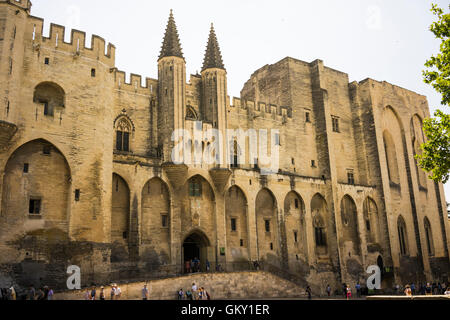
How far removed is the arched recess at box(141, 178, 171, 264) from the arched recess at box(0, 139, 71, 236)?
18.4 feet

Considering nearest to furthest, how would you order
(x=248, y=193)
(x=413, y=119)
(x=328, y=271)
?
(x=248, y=193), (x=328, y=271), (x=413, y=119)

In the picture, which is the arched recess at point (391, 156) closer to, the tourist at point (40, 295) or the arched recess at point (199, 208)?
the arched recess at point (199, 208)

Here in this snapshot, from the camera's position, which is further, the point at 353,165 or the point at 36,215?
the point at 353,165

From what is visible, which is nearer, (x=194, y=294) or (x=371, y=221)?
(x=194, y=294)

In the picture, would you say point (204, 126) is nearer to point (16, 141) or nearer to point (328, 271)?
point (16, 141)

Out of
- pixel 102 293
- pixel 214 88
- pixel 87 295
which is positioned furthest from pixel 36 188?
pixel 214 88

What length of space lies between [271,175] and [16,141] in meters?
18.6

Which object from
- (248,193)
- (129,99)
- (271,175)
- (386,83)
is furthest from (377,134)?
(129,99)

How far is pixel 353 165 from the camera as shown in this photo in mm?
41312

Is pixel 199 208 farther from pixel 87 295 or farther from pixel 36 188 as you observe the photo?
pixel 87 295

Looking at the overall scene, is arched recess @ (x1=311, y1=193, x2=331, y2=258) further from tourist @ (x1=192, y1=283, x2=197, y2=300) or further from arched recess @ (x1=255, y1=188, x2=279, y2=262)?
tourist @ (x1=192, y1=283, x2=197, y2=300)

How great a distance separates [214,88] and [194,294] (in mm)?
15144

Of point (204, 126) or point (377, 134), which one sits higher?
point (377, 134)

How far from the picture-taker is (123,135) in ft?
90.0
